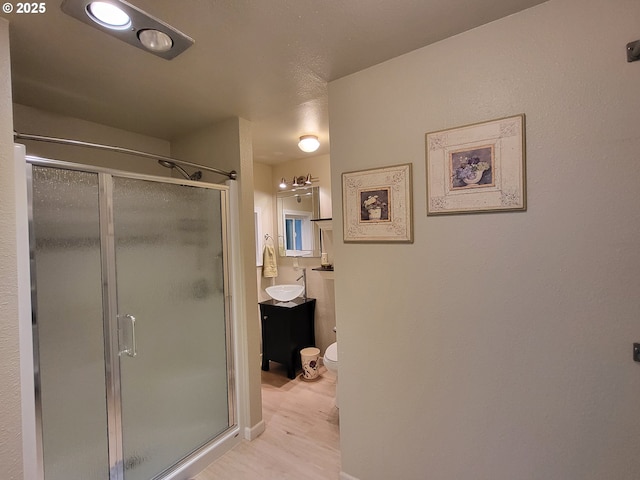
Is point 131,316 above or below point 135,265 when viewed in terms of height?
below

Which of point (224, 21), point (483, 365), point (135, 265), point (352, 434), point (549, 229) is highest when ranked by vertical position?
point (224, 21)

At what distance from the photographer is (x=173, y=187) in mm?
1922

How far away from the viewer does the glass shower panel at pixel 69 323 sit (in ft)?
4.50

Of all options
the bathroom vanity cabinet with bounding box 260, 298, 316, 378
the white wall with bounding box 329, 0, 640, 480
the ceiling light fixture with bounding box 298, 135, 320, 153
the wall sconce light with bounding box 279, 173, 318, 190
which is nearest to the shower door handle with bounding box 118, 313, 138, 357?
the white wall with bounding box 329, 0, 640, 480

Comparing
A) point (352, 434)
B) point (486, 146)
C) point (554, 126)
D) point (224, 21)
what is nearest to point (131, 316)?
point (352, 434)

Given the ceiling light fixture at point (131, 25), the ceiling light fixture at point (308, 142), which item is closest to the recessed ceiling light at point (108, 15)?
the ceiling light fixture at point (131, 25)

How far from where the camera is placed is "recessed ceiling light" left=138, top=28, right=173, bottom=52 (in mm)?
1262

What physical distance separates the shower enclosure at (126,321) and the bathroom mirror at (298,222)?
143 centimetres

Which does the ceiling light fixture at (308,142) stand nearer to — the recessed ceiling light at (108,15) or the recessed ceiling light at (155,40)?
the recessed ceiling light at (155,40)

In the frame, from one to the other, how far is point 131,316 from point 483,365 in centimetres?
186

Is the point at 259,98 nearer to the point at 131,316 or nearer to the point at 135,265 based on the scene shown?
the point at 135,265

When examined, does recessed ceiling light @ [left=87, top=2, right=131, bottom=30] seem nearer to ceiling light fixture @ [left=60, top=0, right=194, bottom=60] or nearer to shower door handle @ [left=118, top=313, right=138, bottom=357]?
ceiling light fixture @ [left=60, top=0, right=194, bottom=60]

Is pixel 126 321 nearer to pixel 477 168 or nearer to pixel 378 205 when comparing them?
pixel 378 205

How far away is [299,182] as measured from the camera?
350 cm
